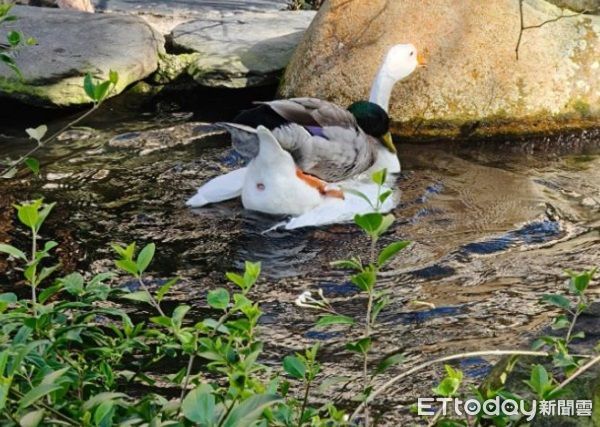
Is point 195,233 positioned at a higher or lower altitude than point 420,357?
lower

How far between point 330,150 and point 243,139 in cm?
52

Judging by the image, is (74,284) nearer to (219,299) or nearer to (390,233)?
(219,299)

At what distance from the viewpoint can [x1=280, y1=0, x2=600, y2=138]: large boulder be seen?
7500mm

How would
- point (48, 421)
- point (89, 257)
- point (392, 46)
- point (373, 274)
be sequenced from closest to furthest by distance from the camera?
point (48, 421)
point (373, 274)
point (89, 257)
point (392, 46)

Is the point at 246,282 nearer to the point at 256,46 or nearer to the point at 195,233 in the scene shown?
the point at 195,233

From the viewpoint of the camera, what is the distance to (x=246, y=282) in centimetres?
238

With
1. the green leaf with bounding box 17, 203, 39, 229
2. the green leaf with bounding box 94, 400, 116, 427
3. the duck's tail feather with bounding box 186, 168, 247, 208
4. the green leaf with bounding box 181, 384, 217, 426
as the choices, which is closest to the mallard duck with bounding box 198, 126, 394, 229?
the duck's tail feather with bounding box 186, 168, 247, 208

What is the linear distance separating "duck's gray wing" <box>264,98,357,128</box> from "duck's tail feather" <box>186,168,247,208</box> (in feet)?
1.82

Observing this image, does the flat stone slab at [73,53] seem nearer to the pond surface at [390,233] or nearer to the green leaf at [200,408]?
the pond surface at [390,233]

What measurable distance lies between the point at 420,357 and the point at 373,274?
1906mm

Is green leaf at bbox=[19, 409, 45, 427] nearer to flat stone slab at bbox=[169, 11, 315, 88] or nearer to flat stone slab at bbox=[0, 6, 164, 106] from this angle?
flat stone slab at bbox=[0, 6, 164, 106]

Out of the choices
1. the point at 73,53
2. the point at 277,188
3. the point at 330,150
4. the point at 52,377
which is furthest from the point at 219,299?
the point at 73,53

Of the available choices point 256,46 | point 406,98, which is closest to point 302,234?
→ point 406,98

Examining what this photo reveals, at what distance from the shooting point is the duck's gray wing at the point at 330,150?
591 cm
